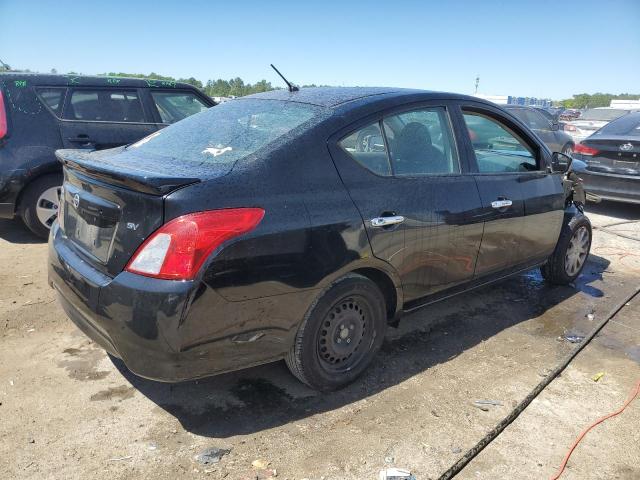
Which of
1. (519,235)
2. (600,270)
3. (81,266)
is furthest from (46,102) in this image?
(600,270)

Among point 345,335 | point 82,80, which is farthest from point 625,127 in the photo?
point 82,80

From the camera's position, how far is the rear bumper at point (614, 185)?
775 centimetres

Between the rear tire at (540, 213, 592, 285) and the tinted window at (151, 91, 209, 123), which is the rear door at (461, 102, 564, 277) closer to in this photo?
the rear tire at (540, 213, 592, 285)

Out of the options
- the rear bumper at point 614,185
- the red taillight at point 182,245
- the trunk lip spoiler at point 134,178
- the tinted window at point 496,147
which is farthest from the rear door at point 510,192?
the rear bumper at point 614,185

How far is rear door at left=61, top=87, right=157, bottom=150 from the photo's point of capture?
5.73 meters

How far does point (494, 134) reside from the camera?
4.26 m

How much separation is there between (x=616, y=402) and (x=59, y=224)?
3603 millimetres

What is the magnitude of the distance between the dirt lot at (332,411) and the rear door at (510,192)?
65 cm

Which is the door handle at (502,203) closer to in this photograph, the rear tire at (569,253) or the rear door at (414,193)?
the rear door at (414,193)

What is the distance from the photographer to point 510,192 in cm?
394

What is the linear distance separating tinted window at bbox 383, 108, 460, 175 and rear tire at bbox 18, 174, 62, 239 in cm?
389

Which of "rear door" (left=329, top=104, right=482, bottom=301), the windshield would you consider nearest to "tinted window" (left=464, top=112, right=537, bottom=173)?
"rear door" (left=329, top=104, right=482, bottom=301)

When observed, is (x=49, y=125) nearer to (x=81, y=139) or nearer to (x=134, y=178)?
(x=81, y=139)

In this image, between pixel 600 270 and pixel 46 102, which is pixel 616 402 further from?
pixel 46 102
